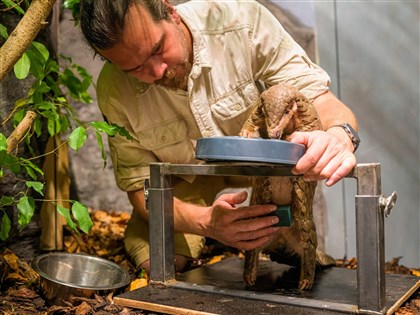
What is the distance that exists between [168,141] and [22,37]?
90 cm

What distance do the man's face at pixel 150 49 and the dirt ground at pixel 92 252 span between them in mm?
880

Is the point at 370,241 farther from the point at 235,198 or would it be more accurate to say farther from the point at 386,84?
the point at 386,84

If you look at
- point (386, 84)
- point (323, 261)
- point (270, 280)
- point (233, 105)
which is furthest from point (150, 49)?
point (386, 84)

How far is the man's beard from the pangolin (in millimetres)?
517

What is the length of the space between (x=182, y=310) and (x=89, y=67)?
228 cm

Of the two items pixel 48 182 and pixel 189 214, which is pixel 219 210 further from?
pixel 48 182

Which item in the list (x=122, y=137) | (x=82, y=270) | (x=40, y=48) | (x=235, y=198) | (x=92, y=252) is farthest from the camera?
(x=92, y=252)

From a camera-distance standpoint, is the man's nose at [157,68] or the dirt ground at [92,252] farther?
the man's nose at [157,68]

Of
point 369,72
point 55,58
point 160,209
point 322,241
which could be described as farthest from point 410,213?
point 55,58

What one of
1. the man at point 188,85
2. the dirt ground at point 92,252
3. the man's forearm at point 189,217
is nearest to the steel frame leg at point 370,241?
the dirt ground at point 92,252

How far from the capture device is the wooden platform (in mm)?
1795

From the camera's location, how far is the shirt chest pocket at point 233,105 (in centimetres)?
253

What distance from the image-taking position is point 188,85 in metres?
Result: 2.44

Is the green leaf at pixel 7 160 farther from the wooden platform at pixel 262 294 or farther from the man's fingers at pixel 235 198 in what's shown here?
the man's fingers at pixel 235 198
